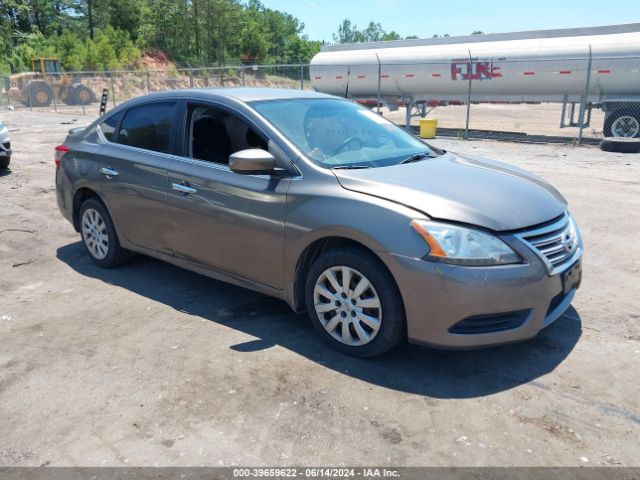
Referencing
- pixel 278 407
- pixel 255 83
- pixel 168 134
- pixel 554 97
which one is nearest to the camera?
pixel 278 407

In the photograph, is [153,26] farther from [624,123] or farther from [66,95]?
[624,123]

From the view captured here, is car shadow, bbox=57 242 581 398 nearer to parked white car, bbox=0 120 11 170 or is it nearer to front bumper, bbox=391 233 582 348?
front bumper, bbox=391 233 582 348

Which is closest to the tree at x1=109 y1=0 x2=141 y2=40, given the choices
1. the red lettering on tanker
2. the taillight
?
the red lettering on tanker

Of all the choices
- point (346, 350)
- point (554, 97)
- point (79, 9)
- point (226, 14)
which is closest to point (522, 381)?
point (346, 350)

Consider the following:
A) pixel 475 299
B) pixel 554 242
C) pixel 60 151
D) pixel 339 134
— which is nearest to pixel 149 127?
pixel 60 151

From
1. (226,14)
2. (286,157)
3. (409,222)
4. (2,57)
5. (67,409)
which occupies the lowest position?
(67,409)

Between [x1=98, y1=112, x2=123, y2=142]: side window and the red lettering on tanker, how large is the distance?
14411 mm

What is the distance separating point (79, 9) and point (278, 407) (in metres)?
80.1

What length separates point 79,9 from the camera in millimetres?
71062

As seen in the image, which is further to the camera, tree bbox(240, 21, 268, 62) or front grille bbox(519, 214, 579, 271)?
tree bbox(240, 21, 268, 62)

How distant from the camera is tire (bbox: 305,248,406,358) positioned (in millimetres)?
3430

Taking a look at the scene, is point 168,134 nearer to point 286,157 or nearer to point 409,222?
point 286,157

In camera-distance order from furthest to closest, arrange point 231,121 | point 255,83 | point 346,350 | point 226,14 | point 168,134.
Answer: point 226,14
point 255,83
point 168,134
point 231,121
point 346,350

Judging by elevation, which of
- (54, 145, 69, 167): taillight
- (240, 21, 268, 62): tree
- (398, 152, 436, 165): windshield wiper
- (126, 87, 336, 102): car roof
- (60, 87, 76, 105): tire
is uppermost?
(240, 21, 268, 62): tree
